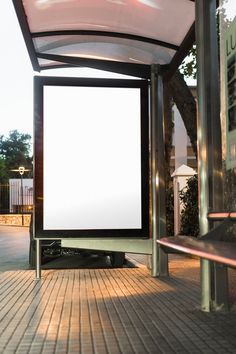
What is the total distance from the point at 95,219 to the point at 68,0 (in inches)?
129

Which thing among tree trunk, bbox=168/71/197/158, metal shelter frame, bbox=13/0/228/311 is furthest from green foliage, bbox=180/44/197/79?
metal shelter frame, bbox=13/0/228/311

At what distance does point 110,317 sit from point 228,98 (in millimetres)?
2674

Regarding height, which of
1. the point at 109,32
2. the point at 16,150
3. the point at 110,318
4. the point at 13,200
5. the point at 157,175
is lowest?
the point at 110,318

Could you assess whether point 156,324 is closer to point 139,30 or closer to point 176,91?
point 139,30

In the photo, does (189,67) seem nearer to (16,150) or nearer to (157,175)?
(157,175)

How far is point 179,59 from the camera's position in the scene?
8.75 meters

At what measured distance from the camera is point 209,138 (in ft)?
21.1

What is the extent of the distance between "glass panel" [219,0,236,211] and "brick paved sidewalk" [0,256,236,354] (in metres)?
1.41

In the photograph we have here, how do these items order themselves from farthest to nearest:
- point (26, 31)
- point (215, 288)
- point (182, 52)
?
1. point (182, 52)
2. point (26, 31)
3. point (215, 288)

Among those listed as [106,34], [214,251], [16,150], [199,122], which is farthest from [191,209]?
[16,150]

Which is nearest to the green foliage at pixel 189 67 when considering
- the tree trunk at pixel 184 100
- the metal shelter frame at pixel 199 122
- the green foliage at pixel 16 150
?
the tree trunk at pixel 184 100

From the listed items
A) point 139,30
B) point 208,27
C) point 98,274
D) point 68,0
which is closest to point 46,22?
point 68,0

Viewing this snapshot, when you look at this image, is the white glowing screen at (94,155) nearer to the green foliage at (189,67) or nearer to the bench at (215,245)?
the bench at (215,245)

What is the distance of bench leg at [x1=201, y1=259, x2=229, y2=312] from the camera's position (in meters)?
6.22
